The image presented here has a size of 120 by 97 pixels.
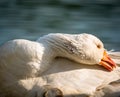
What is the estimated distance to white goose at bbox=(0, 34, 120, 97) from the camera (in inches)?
191

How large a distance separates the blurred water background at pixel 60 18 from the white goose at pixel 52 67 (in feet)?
6.82

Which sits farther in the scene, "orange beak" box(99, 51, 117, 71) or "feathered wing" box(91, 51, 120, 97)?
"orange beak" box(99, 51, 117, 71)

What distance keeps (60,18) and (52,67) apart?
3850 millimetres

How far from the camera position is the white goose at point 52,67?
4844mm

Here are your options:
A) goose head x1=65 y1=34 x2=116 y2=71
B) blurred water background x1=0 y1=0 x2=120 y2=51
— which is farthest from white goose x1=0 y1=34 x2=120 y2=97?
blurred water background x1=0 y1=0 x2=120 y2=51

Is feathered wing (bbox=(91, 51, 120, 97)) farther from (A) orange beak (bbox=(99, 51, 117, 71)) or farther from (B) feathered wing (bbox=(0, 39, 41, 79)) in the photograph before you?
(B) feathered wing (bbox=(0, 39, 41, 79))

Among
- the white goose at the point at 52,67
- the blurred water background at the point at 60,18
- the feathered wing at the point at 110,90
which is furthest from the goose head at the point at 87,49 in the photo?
the blurred water background at the point at 60,18

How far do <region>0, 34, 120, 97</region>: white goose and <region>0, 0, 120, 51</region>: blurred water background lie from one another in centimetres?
208

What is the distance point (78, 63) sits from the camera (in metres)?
5.16

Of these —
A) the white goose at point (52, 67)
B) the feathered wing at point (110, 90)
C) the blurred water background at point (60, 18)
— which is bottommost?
the blurred water background at point (60, 18)

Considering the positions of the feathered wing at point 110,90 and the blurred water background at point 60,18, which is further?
the blurred water background at point 60,18

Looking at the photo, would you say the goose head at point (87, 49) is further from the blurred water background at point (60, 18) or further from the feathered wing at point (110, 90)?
the blurred water background at point (60, 18)

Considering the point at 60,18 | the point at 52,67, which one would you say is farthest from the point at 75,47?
the point at 60,18

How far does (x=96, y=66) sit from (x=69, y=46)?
1.20 ft
